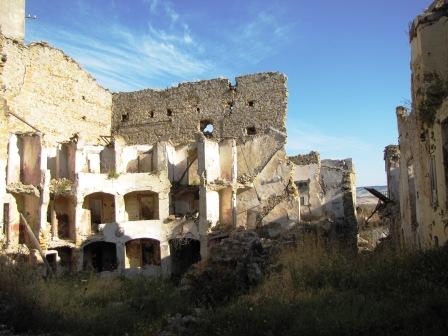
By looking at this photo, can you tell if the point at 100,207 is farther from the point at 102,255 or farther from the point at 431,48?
the point at 431,48

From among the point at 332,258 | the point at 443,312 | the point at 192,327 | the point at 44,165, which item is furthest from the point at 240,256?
the point at 44,165

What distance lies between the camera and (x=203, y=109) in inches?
1238

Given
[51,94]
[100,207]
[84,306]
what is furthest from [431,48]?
[51,94]

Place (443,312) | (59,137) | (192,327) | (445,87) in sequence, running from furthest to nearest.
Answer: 1. (59,137)
2. (445,87)
3. (192,327)
4. (443,312)

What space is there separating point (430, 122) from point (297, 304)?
6.06 metres

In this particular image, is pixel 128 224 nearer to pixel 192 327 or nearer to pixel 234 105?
pixel 234 105

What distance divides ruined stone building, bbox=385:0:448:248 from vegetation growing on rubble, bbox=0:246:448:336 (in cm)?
→ 171

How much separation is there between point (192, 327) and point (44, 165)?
51.4 feet

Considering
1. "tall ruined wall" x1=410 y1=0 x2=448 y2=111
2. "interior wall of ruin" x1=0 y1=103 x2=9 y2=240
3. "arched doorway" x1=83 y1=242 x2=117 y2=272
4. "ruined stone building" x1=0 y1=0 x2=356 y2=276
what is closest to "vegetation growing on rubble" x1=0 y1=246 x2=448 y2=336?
"tall ruined wall" x1=410 y1=0 x2=448 y2=111

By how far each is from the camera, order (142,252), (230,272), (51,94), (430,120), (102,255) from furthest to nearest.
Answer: (51,94) < (102,255) < (142,252) < (230,272) < (430,120)

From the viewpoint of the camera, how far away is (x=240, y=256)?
1407 centimetres

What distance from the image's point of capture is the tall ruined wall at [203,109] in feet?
98.6

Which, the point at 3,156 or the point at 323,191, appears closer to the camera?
the point at 3,156

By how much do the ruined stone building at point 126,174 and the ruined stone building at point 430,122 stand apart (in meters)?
11.1
